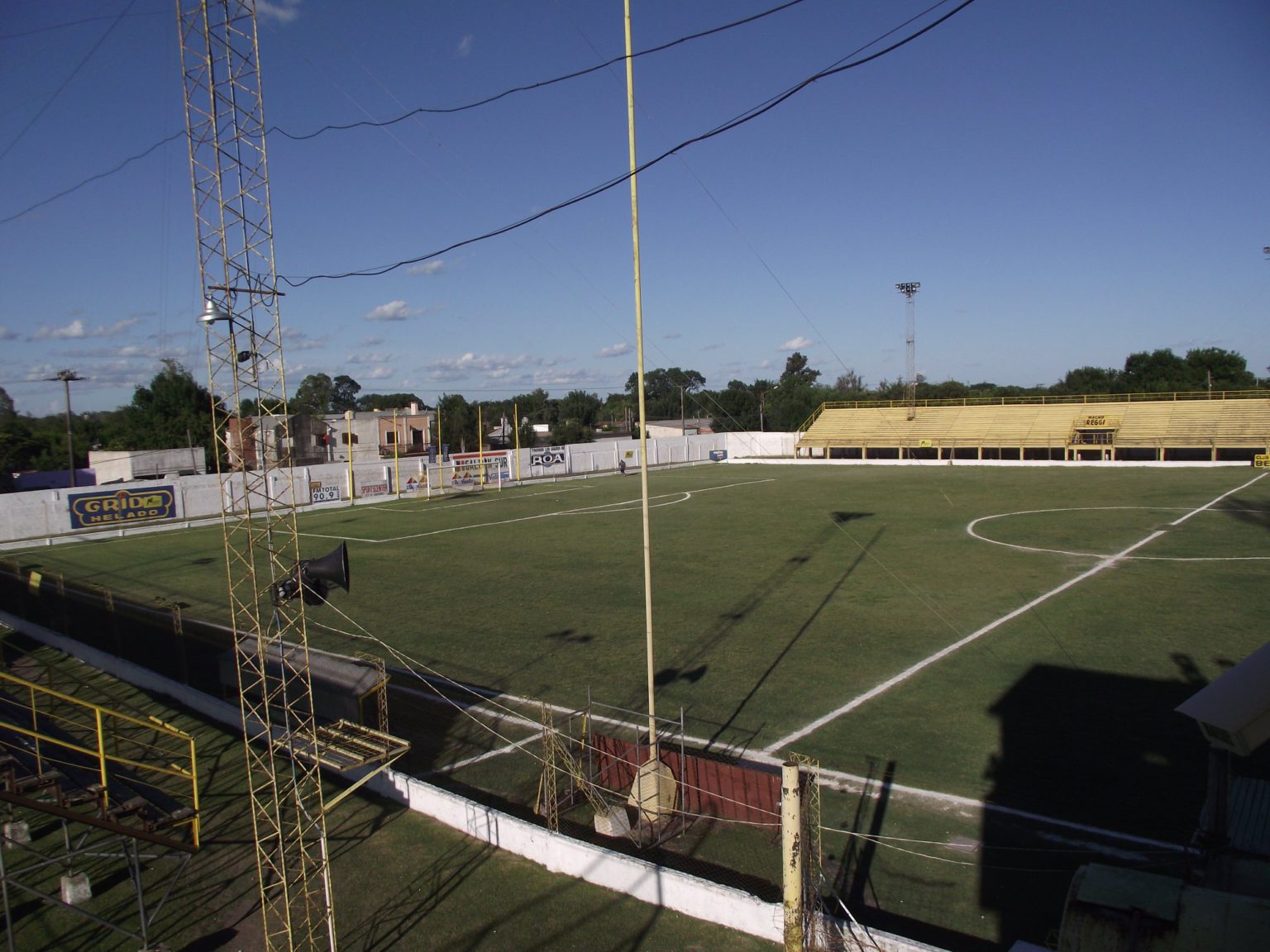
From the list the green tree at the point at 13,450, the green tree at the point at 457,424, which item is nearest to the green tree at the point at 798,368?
the green tree at the point at 457,424

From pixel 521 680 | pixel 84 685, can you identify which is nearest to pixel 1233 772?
pixel 521 680

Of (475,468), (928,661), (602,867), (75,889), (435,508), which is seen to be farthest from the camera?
(475,468)

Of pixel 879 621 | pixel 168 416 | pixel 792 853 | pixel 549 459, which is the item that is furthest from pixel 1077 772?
pixel 168 416

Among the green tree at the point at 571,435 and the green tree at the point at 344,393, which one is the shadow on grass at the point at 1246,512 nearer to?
the green tree at the point at 571,435

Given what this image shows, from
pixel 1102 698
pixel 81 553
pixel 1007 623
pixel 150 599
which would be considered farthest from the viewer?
pixel 81 553

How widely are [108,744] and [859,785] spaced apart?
11951 millimetres

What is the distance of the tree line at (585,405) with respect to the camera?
236 ft

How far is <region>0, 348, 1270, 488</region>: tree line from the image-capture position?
2837 inches

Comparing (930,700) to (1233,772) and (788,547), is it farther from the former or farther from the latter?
(788,547)

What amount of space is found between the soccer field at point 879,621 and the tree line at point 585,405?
559 inches

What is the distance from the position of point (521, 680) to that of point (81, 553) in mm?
26403

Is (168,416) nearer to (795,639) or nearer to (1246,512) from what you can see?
(795,639)

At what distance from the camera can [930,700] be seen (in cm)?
1345

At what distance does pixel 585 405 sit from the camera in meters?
115
